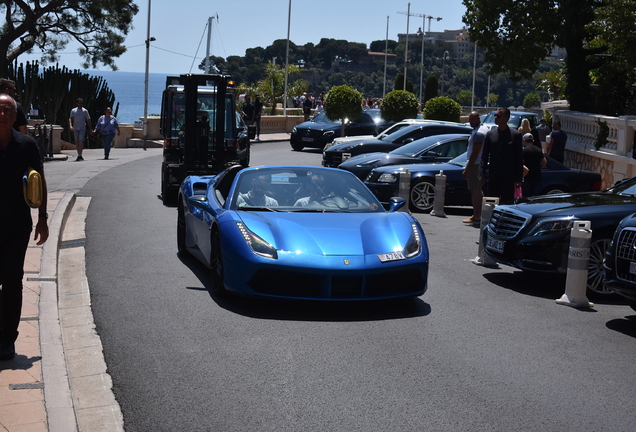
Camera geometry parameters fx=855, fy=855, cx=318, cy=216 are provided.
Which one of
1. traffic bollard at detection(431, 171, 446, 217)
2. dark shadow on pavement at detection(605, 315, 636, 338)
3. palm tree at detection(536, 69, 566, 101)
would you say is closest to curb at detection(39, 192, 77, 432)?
dark shadow on pavement at detection(605, 315, 636, 338)

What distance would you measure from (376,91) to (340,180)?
17198cm

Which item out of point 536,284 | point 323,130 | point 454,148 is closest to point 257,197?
point 536,284

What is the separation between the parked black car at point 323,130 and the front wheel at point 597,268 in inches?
994

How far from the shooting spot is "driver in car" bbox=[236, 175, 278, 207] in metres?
8.81

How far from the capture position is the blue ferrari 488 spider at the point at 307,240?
764 centimetres

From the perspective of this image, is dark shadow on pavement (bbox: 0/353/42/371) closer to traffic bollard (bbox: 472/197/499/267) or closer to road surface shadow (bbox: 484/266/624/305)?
road surface shadow (bbox: 484/266/624/305)

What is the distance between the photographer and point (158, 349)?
21.9 feet

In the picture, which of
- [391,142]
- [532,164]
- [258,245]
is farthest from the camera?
[391,142]

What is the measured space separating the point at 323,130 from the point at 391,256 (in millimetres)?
26936

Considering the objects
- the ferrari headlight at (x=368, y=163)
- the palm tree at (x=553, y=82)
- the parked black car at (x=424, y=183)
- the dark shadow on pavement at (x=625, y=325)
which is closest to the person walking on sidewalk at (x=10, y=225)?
the dark shadow on pavement at (x=625, y=325)

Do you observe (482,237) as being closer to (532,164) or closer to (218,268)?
(218,268)

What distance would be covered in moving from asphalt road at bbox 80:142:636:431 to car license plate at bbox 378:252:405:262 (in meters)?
0.54

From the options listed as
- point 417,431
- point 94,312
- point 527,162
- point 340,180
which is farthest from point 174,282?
point 527,162

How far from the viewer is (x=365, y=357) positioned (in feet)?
21.2
